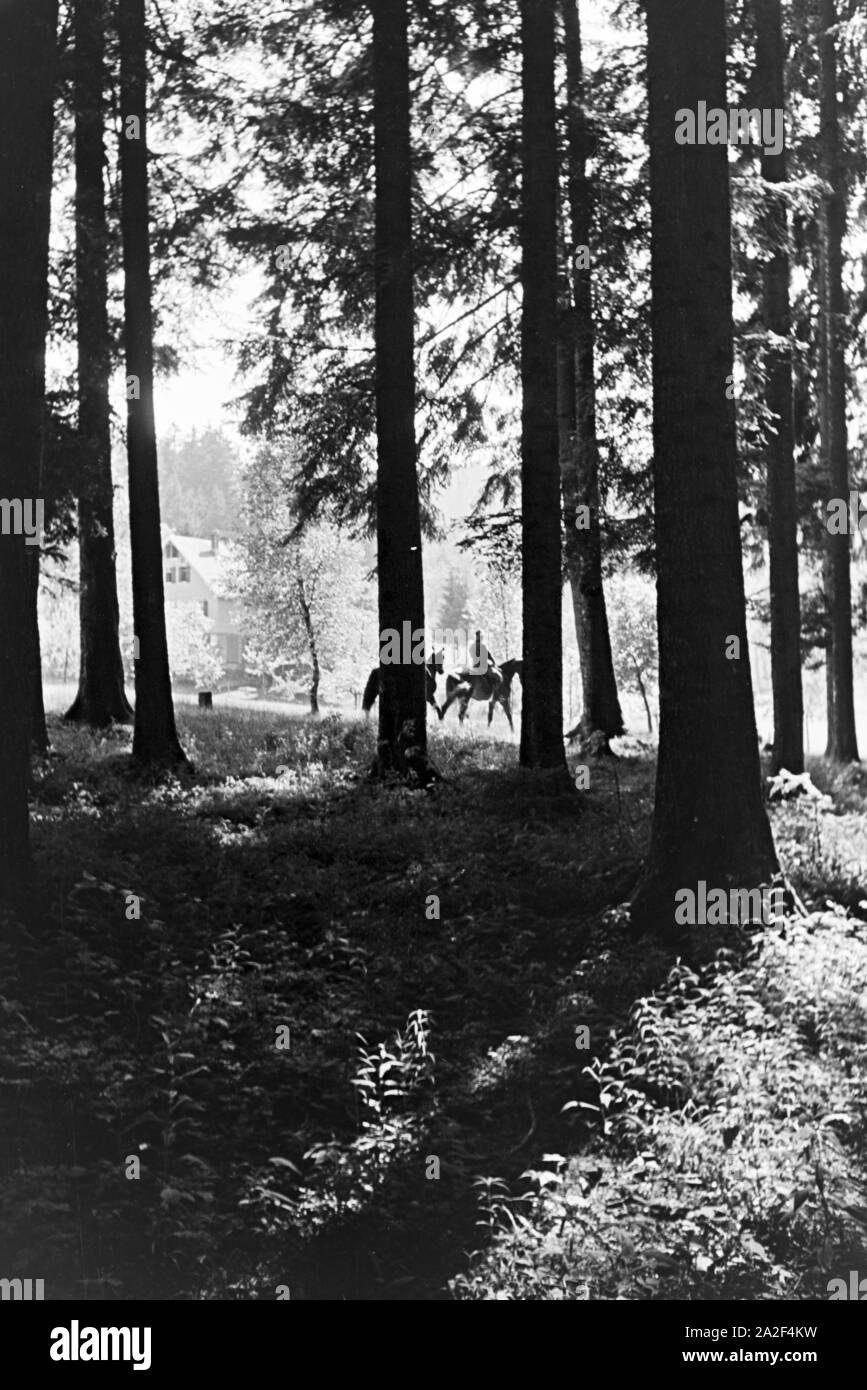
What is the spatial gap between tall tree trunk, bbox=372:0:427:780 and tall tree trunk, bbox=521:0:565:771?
1.20 metres

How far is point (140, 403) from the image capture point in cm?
1602

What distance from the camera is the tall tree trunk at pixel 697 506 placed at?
9258 mm

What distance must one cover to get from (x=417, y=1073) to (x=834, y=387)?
16.3 meters

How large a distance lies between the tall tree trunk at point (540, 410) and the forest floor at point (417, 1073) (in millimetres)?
2260

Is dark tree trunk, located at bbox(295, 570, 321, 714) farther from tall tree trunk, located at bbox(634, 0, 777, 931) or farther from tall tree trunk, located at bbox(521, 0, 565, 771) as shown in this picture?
tall tree trunk, located at bbox(634, 0, 777, 931)

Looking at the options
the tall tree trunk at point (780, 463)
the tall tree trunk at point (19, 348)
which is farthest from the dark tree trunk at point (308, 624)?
the tall tree trunk at point (19, 348)

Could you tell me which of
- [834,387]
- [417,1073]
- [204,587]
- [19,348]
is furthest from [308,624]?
[204,587]

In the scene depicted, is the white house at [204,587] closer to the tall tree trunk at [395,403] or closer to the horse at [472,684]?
the horse at [472,684]

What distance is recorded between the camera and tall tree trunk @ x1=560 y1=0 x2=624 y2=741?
1579 centimetres

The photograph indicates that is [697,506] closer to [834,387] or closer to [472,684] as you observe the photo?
[834,387]

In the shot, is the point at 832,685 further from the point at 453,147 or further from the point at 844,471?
the point at 453,147

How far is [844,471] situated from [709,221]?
1239cm

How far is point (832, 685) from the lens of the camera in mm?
24047
